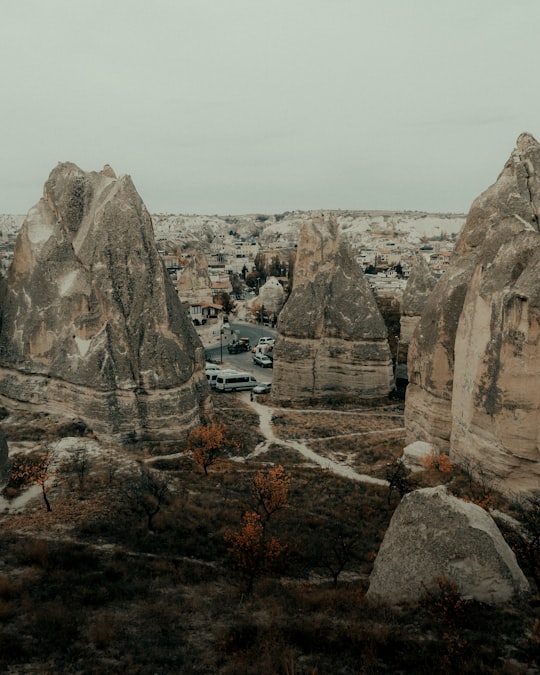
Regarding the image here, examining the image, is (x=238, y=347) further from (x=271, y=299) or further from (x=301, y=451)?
(x=301, y=451)

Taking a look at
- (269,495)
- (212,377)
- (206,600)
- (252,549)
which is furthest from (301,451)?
(206,600)

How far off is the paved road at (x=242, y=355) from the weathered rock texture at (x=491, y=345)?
64.2 feet

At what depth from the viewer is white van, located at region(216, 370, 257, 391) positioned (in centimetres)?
3497

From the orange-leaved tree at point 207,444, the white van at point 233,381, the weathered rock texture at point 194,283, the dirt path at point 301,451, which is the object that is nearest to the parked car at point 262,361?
the white van at point 233,381

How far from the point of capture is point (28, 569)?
10.9 m

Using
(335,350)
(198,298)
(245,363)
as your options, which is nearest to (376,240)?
(198,298)

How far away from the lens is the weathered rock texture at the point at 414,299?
3697 centimetres

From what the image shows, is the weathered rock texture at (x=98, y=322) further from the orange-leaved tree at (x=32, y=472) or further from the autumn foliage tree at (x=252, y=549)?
the autumn foliage tree at (x=252, y=549)

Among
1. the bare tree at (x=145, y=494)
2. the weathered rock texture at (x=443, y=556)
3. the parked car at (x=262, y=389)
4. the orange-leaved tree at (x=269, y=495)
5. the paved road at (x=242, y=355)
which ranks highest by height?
the weathered rock texture at (x=443, y=556)

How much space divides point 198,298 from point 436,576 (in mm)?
58980

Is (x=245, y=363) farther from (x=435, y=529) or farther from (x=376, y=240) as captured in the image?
(x=376, y=240)

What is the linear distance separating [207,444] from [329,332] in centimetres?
1339

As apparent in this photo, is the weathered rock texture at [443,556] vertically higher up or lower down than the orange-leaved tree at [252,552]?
higher up

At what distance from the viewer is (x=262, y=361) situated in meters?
43.4
